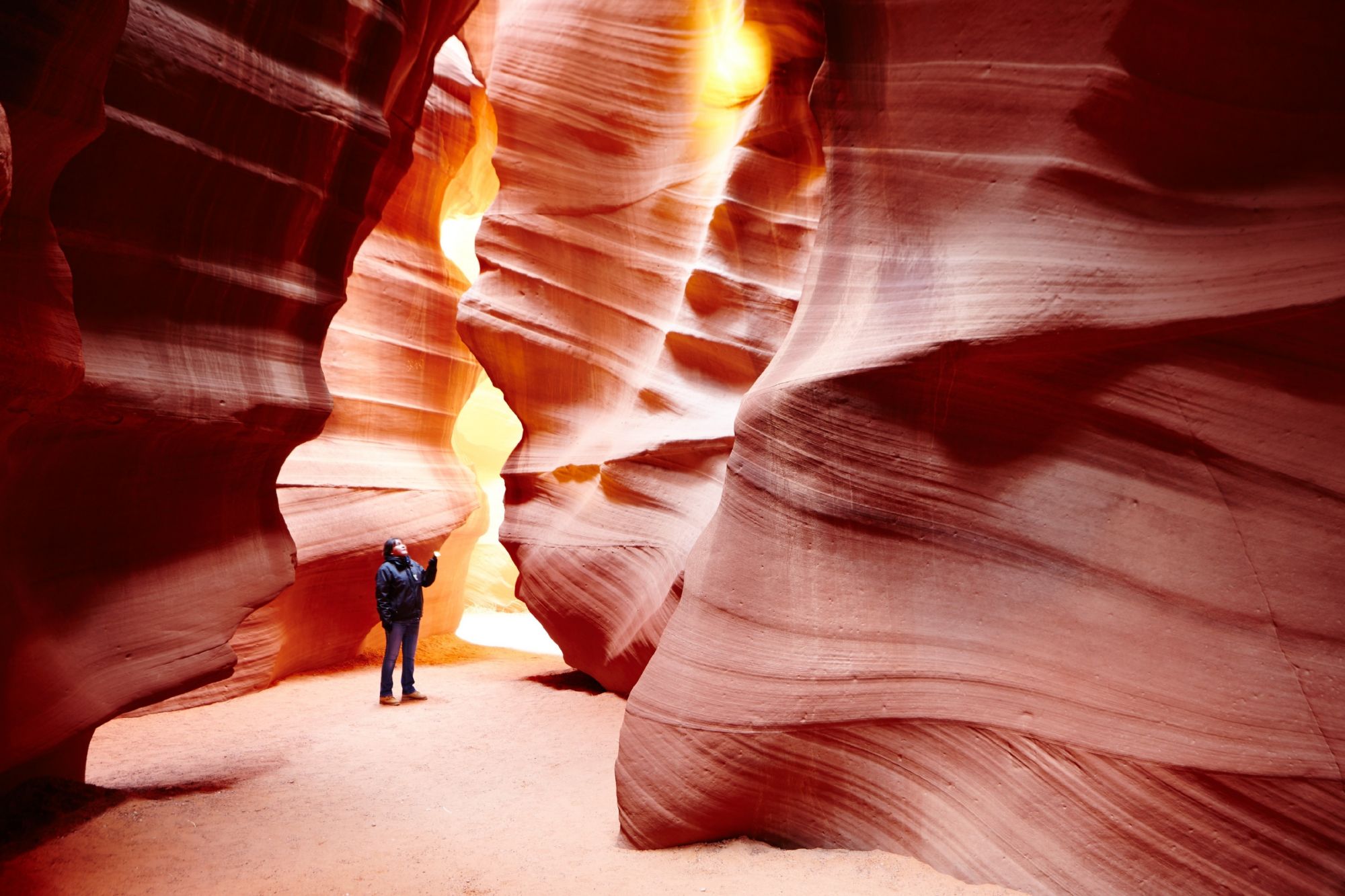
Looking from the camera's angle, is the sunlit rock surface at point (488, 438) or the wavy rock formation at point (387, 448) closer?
the wavy rock formation at point (387, 448)

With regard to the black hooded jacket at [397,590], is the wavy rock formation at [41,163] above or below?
above

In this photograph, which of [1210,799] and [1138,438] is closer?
[1210,799]

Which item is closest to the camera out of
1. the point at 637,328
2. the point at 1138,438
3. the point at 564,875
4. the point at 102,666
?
the point at 1138,438

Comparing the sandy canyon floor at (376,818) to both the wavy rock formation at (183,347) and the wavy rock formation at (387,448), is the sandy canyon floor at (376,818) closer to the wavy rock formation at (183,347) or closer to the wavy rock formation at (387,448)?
the wavy rock formation at (183,347)

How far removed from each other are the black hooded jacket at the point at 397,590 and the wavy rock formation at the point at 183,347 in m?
2.12

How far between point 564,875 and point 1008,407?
7.43ft

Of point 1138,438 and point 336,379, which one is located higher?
point 1138,438

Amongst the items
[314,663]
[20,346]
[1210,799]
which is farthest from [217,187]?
[314,663]

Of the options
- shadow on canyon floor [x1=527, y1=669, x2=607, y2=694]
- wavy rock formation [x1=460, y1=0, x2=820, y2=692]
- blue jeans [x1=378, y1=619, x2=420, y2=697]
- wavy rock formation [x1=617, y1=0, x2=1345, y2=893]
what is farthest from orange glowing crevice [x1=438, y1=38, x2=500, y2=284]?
wavy rock formation [x1=617, y1=0, x2=1345, y2=893]

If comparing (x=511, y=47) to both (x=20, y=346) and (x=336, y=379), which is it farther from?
(x=20, y=346)

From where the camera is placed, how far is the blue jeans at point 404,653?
6.81 metres

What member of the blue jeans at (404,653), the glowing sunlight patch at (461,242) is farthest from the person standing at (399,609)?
the glowing sunlight patch at (461,242)

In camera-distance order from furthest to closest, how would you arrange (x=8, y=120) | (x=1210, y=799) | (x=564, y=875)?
(x=564, y=875), (x=8, y=120), (x=1210, y=799)

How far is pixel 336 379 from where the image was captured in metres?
8.52
